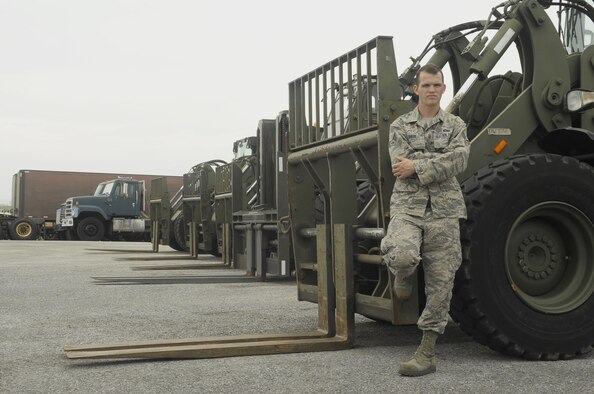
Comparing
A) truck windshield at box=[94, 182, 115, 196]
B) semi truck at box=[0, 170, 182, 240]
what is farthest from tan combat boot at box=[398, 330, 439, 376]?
semi truck at box=[0, 170, 182, 240]

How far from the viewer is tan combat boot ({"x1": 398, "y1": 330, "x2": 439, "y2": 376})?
4.46m

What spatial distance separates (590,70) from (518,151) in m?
0.94

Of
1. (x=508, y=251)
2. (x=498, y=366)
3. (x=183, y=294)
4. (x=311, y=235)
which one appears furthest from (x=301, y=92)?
(x=183, y=294)

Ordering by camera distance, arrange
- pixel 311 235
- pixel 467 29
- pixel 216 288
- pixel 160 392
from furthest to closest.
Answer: pixel 216 288 → pixel 467 29 → pixel 311 235 → pixel 160 392

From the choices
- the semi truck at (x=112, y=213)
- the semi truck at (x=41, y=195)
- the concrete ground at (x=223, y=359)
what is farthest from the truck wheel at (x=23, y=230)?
the concrete ground at (x=223, y=359)

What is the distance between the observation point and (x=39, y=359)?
202 inches

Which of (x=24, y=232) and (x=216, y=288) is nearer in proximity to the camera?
(x=216, y=288)

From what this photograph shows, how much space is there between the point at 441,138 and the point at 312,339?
179 centimetres

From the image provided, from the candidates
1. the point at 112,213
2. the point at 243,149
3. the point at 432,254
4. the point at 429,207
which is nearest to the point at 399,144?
the point at 429,207

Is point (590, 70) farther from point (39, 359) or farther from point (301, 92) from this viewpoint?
point (39, 359)

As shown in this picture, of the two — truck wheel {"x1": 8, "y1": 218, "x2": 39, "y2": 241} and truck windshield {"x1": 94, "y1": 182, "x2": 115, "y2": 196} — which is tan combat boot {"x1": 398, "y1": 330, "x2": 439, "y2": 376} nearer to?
truck windshield {"x1": 94, "y1": 182, "x2": 115, "y2": 196}

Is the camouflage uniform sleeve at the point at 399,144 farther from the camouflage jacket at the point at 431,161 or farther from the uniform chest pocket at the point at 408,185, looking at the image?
the uniform chest pocket at the point at 408,185

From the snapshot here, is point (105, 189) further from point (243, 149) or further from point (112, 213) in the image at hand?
point (243, 149)

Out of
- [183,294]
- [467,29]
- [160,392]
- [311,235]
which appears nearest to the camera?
[160,392]
